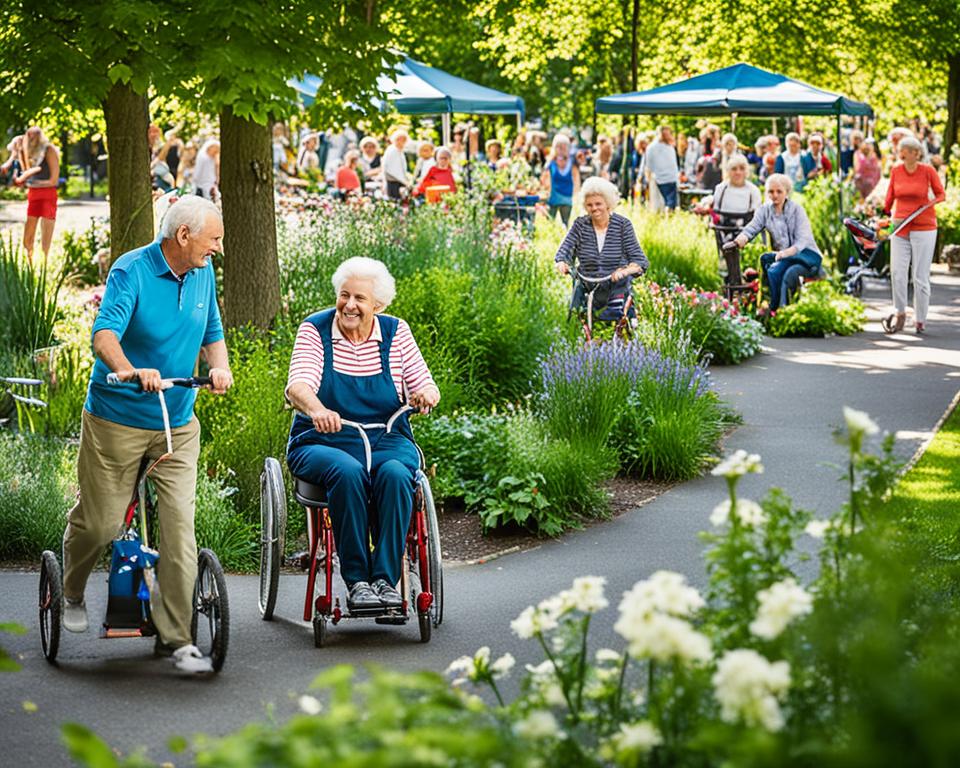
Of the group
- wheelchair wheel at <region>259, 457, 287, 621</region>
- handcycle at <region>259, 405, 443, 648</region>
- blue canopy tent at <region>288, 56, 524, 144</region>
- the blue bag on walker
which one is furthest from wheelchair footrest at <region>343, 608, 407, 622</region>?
blue canopy tent at <region>288, 56, 524, 144</region>

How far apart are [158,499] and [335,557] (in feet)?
3.57

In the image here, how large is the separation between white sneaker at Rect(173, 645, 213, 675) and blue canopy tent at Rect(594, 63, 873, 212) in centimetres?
1940

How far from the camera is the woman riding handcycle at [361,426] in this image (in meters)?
6.77

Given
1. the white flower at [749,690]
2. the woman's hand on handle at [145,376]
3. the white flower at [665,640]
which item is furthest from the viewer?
the woman's hand on handle at [145,376]

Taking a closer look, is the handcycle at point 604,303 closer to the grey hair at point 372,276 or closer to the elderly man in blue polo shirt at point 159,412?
the grey hair at point 372,276

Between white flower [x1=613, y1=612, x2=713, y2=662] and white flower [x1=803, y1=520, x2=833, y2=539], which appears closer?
white flower [x1=613, y1=612, x2=713, y2=662]

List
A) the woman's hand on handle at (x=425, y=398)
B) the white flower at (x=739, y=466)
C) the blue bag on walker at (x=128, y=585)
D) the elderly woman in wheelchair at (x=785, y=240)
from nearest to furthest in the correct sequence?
the white flower at (x=739, y=466)
the blue bag on walker at (x=128, y=585)
the woman's hand on handle at (x=425, y=398)
the elderly woman in wheelchair at (x=785, y=240)

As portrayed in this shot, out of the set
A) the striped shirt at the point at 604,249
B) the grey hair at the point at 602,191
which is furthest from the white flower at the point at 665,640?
the grey hair at the point at 602,191

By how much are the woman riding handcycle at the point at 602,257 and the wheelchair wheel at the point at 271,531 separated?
5.70 meters

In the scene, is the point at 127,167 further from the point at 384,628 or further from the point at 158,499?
the point at 158,499

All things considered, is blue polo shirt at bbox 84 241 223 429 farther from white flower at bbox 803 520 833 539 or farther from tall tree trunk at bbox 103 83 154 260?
tall tree trunk at bbox 103 83 154 260

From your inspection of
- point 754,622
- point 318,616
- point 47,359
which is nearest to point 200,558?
point 318,616

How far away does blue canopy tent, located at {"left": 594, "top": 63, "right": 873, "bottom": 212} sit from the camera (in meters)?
24.5

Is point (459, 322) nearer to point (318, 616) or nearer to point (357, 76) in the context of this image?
point (357, 76)
